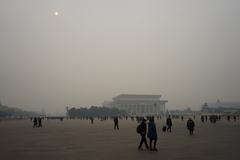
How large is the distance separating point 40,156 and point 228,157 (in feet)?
25.4

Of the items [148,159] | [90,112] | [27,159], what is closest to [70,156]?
[27,159]

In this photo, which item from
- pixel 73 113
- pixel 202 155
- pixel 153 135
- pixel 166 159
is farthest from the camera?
pixel 73 113

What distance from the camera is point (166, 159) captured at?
51.4 ft

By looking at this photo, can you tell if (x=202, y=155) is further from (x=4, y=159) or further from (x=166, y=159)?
(x=4, y=159)

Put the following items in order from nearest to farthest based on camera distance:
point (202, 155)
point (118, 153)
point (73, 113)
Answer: point (202, 155) → point (118, 153) → point (73, 113)

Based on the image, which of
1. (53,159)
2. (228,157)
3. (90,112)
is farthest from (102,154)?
(90,112)

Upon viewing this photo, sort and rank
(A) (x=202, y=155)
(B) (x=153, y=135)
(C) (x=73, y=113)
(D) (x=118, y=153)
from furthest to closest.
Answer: (C) (x=73, y=113)
(B) (x=153, y=135)
(D) (x=118, y=153)
(A) (x=202, y=155)

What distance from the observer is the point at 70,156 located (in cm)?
1702

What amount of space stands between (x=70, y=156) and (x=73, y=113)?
152 metres

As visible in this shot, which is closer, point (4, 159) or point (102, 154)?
point (4, 159)

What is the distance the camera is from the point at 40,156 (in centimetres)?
1730

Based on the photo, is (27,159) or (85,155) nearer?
(27,159)

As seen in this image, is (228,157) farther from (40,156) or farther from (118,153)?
(40,156)

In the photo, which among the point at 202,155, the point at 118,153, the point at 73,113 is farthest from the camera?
the point at 73,113
